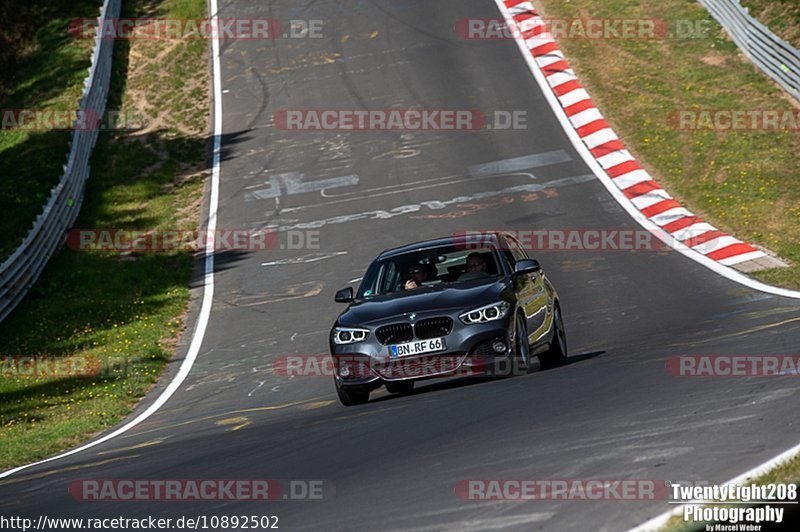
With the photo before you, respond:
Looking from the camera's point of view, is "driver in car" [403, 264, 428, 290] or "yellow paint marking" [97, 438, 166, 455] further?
"driver in car" [403, 264, 428, 290]

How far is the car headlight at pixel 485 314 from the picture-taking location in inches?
481

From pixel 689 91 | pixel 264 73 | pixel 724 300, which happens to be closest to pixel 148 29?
pixel 264 73

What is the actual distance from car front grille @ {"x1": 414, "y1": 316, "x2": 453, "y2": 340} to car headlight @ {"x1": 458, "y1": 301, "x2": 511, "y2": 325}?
145 mm

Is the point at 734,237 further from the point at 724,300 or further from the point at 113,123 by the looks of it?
the point at 113,123

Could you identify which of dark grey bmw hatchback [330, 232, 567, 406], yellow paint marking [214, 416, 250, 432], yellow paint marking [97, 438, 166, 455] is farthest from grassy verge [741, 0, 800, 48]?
yellow paint marking [97, 438, 166, 455]

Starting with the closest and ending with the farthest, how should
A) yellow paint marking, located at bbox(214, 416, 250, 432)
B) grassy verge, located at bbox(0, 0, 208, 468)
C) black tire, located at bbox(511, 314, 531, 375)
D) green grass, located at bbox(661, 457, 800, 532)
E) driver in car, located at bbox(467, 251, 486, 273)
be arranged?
green grass, located at bbox(661, 457, 800, 532) → black tire, located at bbox(511, 314, 531, 375) → yellow paint marking, located at bbox(214, 416, 250, 432) → driver in car, located at bbox(467, 251, 486, 273) → grassy verge, located at bbox(0, 0, 208, 468)

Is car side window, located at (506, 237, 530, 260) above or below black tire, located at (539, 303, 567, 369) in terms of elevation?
above

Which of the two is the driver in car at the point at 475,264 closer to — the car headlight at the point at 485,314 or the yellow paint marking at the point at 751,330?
the car headlight at the point at 485,314

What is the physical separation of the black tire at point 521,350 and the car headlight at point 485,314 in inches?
12.0

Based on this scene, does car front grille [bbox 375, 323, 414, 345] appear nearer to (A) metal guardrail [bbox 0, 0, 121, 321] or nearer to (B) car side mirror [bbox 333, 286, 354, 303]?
(B) car side mirror [bbox 333, 286, 354, 303]

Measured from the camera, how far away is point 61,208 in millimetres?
26422

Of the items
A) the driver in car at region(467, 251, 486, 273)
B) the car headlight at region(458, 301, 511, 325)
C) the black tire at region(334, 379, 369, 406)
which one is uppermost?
the driver in car at region(467, 251, 486, 273)

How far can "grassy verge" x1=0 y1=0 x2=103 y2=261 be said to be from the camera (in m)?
28.5

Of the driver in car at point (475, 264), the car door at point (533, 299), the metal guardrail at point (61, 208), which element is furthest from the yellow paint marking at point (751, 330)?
the metal guardrail at point (61, 208)
